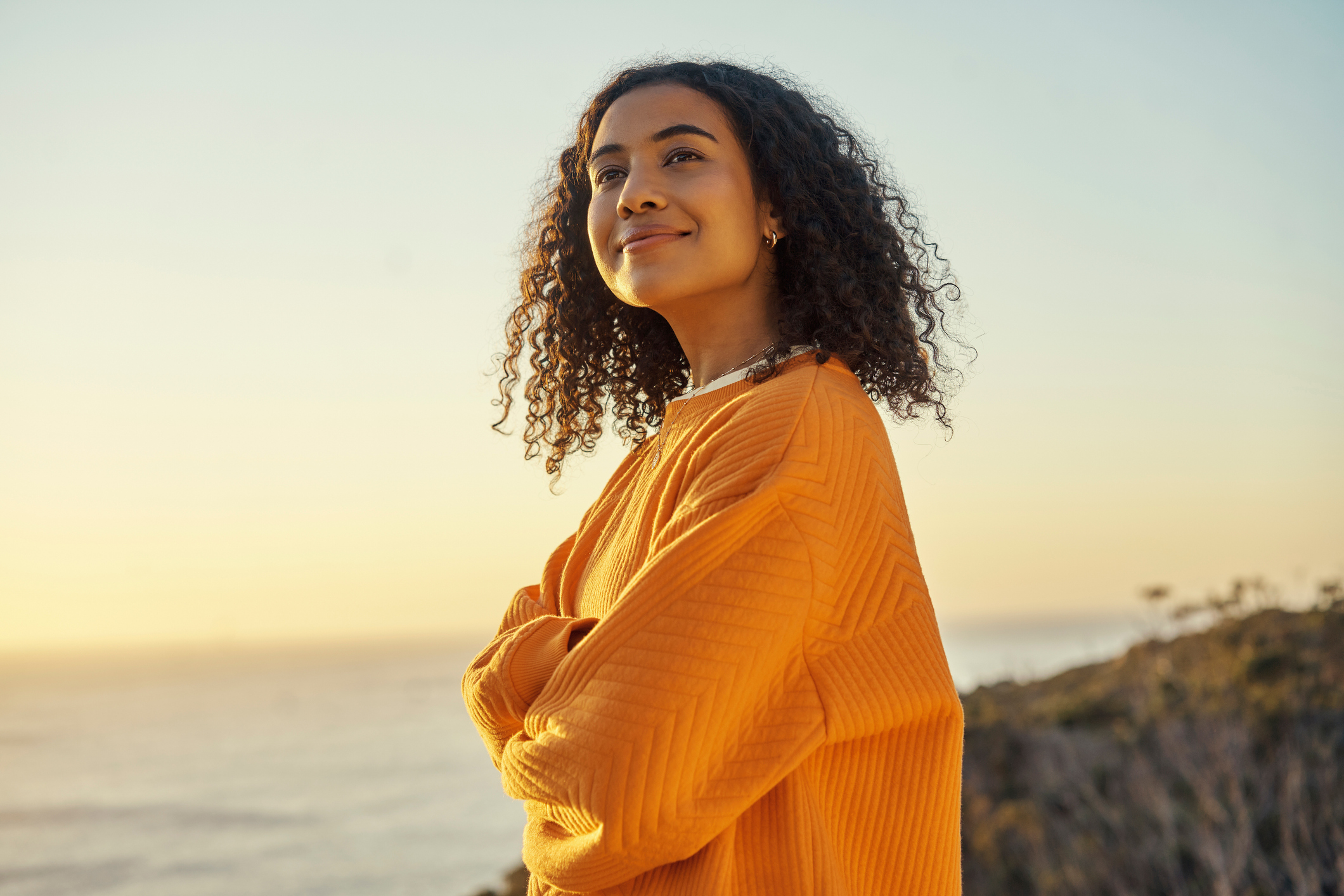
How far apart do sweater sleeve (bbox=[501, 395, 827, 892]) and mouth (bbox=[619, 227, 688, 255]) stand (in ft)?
1.72

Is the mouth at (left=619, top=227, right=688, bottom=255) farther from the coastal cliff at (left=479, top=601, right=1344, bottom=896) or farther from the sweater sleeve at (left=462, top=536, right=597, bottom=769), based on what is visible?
the coastal cliff at (left=479, top=601, right=1344, bottom=896)

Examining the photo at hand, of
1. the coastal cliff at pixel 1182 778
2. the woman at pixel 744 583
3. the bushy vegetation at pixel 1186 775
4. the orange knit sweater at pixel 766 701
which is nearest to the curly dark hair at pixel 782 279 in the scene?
the woman at pixel 744 583

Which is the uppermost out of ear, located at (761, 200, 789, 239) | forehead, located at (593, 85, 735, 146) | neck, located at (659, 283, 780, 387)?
forehead, located at (593, 85, 735, 146)

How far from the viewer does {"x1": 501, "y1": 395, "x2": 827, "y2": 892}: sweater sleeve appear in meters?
1.28

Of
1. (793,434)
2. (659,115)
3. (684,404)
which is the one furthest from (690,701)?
(659,115)

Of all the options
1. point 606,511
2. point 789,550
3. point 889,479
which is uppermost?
point 606,511

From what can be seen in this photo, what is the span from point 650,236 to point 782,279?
11.6 inches

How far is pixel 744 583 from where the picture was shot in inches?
52.4

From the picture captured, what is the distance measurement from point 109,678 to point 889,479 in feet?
449

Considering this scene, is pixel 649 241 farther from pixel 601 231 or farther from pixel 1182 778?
pixel 1182 778

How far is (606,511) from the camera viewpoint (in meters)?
2.05

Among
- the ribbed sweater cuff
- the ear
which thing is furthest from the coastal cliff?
the ribbed sweater cuff

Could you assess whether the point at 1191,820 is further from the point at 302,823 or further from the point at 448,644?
the point at 448,644

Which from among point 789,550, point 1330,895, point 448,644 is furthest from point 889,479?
point 448,644
